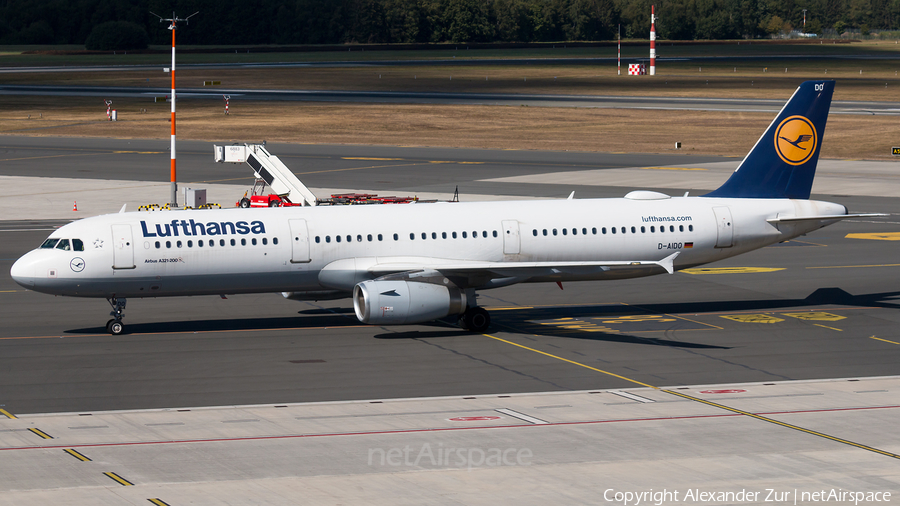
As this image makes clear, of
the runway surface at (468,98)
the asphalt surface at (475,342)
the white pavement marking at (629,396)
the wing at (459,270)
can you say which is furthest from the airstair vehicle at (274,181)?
the runway surface at (468,98)

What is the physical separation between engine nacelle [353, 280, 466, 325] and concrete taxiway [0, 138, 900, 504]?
38.6 inches

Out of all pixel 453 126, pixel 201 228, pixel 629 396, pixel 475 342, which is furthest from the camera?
pixel 453 126

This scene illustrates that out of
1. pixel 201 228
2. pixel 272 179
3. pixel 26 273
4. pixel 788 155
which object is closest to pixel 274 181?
pixel 272 179

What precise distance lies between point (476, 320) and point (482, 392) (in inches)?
293

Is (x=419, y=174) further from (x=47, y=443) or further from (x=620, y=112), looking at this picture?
(x=47, y=443)

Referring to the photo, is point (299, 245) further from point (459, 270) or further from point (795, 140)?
point (795, 140)

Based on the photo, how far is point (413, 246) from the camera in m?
36.4

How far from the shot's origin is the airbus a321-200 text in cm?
3425

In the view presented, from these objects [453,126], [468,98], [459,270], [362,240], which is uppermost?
[468,98]

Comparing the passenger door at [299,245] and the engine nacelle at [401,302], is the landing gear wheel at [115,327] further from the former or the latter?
the engine nacelle at [401,302]

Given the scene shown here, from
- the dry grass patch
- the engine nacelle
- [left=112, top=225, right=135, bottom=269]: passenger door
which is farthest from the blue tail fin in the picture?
the dry grass patch

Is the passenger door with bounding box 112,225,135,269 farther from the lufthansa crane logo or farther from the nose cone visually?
the lufthansa crane logo

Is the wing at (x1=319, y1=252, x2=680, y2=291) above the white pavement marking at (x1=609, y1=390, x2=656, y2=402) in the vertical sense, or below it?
above

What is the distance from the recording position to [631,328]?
37.0 m
